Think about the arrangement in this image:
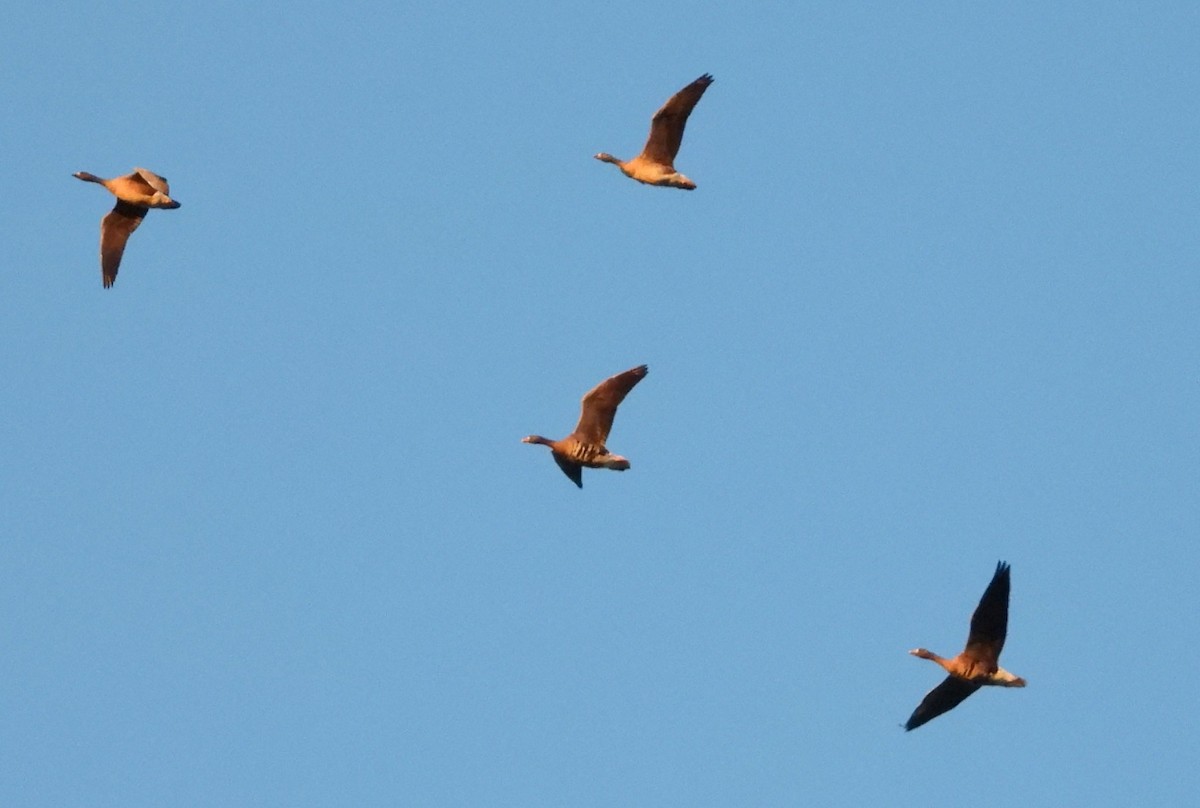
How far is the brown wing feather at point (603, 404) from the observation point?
1364 inches

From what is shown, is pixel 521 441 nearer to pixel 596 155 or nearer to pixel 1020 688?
pixel 596 155

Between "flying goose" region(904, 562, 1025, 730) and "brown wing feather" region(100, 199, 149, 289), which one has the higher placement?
"brown wing feather" region(100, 199, 149, 289)

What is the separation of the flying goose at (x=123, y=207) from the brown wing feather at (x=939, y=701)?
15061 mm

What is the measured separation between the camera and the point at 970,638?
33.0m

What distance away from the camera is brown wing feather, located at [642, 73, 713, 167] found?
1451 inches

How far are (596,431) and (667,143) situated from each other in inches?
229

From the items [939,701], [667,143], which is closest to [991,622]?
[939,701]

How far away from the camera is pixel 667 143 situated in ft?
124

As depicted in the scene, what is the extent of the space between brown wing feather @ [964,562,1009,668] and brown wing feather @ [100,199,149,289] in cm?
1591

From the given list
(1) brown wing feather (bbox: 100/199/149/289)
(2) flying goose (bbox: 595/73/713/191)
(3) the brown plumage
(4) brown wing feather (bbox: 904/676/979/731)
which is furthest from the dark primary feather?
(1) brown wing feather (bbox: 100/199/149/289)

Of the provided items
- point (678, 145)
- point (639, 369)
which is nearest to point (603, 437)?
point (639, 369)

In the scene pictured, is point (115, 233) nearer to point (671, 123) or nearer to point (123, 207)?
point (123, 207)

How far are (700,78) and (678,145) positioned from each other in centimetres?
159

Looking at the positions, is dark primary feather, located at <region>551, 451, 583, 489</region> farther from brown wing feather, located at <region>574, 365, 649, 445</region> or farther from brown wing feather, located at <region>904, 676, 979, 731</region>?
brown wing feather, located at <region>904, 676, 979, 731</region>
